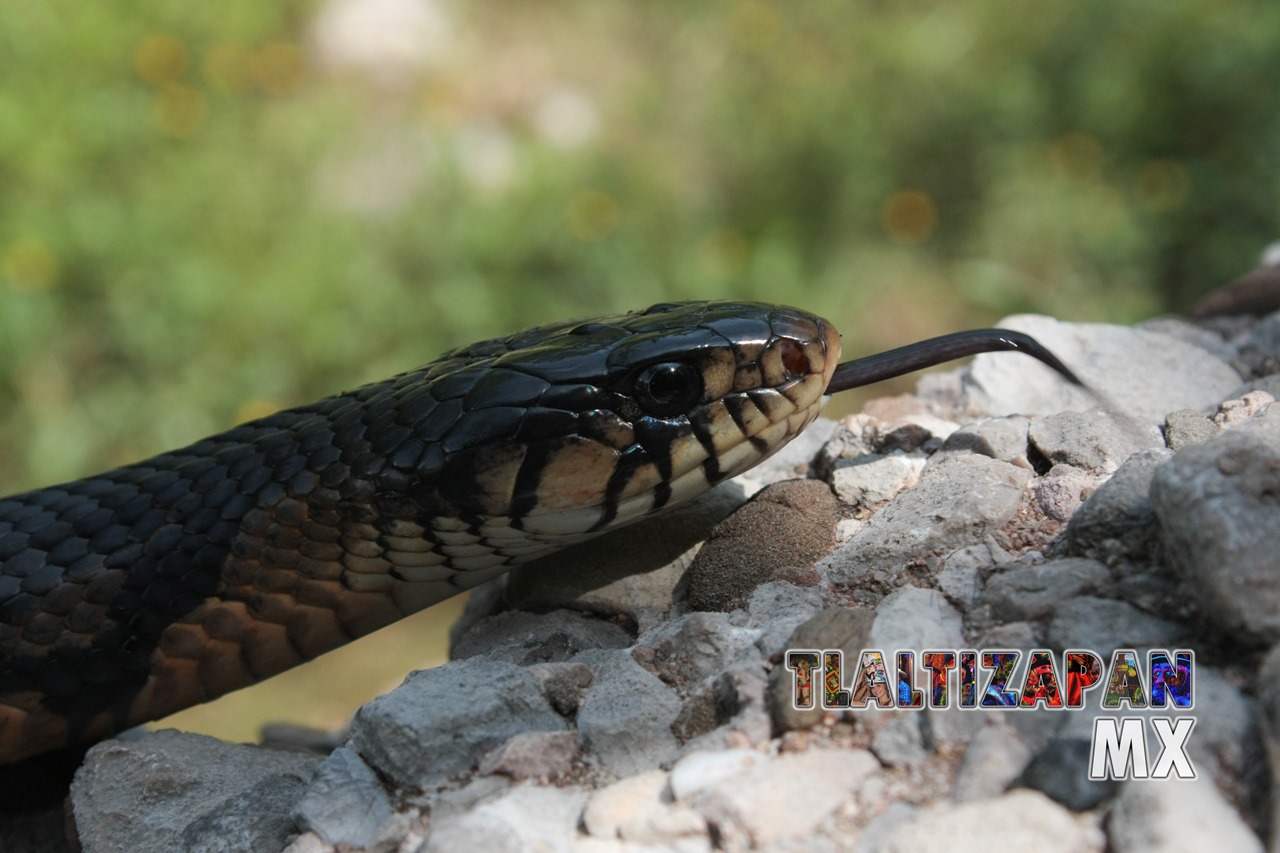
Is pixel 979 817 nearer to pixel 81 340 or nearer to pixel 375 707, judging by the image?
pixel 375 707

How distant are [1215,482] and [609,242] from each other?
3.86 m

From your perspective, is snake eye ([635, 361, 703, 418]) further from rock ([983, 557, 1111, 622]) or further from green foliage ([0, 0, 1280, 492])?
green foliage ([0, 0, 1280, 492])

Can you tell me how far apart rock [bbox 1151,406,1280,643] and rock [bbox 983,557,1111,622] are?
137 mm

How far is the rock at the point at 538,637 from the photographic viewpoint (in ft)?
6.34

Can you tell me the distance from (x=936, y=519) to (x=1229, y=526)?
532 mm

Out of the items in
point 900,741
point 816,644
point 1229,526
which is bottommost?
point 900,741

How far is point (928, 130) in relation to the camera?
5.25m

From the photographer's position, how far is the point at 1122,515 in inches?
62.6

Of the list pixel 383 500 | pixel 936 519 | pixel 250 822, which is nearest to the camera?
pixel 250 822

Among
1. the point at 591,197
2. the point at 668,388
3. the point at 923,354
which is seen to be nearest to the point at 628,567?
the point at 668,388

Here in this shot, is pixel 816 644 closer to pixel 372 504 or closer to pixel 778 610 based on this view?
pixel 778 610

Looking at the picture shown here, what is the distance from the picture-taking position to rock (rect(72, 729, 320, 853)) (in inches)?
67.4

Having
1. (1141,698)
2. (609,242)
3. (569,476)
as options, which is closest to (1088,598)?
(1141,698)

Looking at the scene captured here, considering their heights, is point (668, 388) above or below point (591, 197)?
below
